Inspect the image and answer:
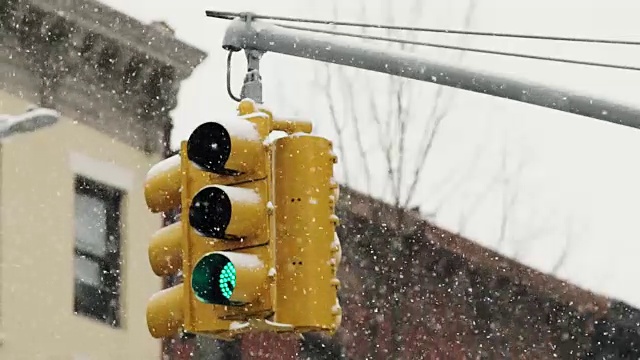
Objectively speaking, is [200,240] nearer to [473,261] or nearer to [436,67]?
[436,67]

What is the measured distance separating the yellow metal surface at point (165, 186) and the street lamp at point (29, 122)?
492cm

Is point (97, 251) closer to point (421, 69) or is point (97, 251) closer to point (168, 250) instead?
point (421, 69)

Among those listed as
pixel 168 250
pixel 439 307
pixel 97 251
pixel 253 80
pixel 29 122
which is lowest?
pixel 439 307

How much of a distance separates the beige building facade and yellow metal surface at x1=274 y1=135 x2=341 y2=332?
12421 mm

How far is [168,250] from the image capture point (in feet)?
20.9

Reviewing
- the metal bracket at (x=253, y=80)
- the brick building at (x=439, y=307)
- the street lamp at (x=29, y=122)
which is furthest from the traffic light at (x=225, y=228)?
the brick building at (x=439, y=307)

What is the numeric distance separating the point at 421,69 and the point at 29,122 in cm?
521

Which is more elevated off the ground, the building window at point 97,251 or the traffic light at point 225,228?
the traffic light at point 225,228

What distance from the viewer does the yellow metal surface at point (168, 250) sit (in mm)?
6320

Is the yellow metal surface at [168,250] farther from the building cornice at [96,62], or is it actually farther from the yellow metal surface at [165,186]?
the building cornice at [96,62]

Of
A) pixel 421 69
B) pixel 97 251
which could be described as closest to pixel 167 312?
pixel 421 69

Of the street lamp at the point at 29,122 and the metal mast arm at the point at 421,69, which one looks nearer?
the metal mast arm at the point at 421,69

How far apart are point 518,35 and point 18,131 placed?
5281 mm

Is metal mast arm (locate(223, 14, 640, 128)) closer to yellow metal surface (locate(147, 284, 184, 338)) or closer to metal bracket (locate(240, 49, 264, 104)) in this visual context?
metal bracket (locate(240, 49, 264, 104))
